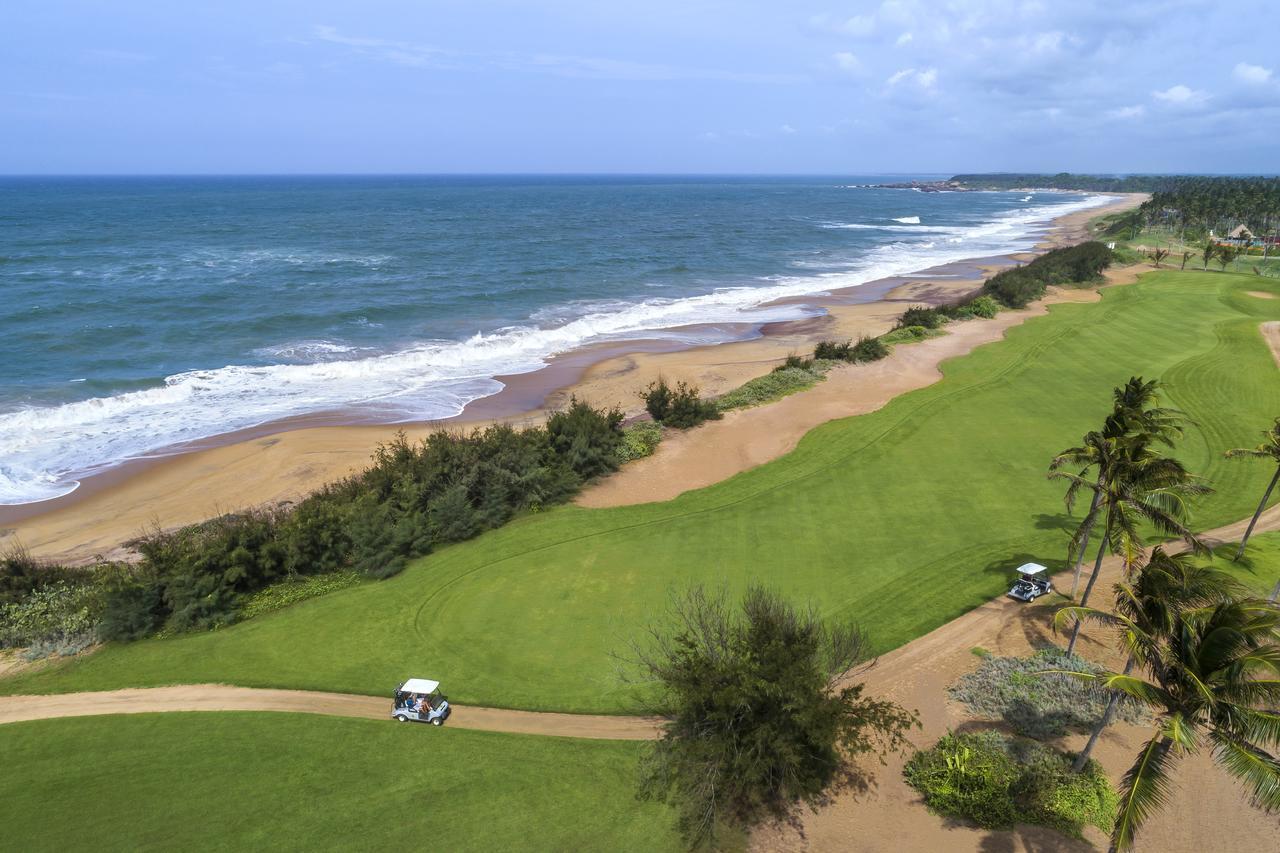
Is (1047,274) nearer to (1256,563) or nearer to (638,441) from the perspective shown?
(1256,563)

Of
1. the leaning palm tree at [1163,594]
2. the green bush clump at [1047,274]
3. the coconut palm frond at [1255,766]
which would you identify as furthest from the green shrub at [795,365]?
the coconut palm frond at [1255,766]

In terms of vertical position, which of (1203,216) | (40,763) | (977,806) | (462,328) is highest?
(1203,216)

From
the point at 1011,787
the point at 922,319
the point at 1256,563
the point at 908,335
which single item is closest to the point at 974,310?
the point at 922,319

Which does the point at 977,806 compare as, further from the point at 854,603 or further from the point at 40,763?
the point at 40,763

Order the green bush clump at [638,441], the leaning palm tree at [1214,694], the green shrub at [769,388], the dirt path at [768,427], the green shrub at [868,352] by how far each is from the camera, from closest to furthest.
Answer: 1. the leaning palm tree at [1214,694]
2. the dirt path at [768,427]
3. the green bush clump at [638,441]
4. the green shrub at [769,388]
5. the green shrub at [868,352]

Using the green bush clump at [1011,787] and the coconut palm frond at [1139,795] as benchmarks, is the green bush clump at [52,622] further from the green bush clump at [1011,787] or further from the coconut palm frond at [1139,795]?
the coconut palm frond at [1139,795]

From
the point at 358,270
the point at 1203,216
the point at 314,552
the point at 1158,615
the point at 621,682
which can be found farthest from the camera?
the point at 1203,216

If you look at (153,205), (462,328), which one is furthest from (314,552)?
(153,205)
